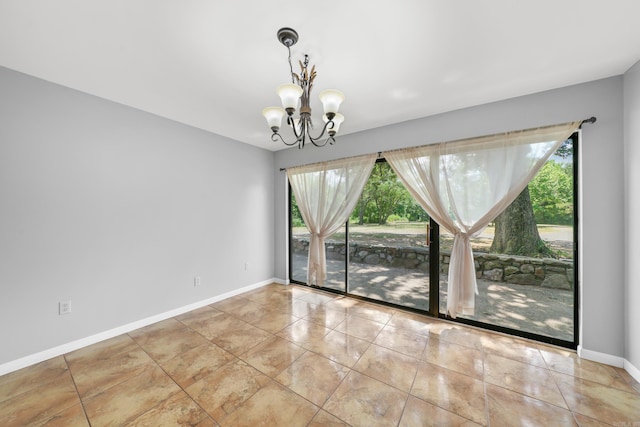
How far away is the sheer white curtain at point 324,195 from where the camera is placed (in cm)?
345

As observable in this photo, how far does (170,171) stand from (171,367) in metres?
2.21

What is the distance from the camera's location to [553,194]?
238 cm

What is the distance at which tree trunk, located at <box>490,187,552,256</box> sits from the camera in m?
2.44

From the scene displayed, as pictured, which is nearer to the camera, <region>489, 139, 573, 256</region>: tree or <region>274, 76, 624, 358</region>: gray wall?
<region>274, 76, 624, 358</region>: gray wall

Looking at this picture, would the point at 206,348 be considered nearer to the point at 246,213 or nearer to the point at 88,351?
the point at 88,351

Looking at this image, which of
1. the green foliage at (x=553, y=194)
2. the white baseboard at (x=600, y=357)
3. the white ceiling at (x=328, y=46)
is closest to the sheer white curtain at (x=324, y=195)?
the white ceiling at (x=328, y=46)

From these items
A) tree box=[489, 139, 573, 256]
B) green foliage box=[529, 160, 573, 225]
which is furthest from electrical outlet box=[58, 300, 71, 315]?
green foliage box=[529, 160, 573, 225]

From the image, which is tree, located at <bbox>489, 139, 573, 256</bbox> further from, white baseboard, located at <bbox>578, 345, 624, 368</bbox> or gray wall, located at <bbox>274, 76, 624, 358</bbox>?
white baseboard, located at <bbox>578, 345, 624, 368</bbox>

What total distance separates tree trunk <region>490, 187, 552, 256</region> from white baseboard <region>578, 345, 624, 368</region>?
0.89 meters

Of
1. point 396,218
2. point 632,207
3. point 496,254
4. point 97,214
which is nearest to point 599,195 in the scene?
point 632,207

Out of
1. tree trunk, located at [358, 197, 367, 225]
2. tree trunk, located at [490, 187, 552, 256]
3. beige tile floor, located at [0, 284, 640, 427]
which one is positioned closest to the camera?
beige tile floor, located at [0, 284, 640, 427]

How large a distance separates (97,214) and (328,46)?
276cm

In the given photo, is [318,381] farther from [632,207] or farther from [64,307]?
[632,207]

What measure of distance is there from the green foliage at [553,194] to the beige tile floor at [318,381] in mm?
1287
